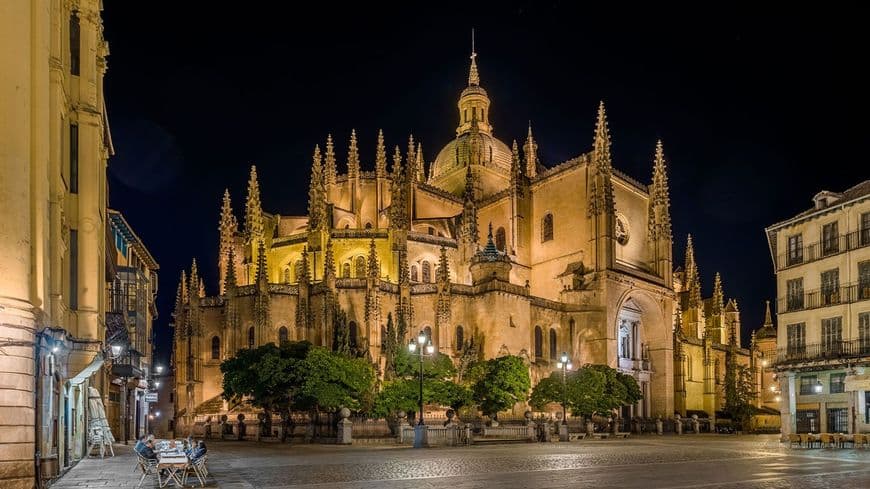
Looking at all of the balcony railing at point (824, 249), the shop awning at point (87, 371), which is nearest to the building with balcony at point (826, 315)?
the balcony railing at point (824, 249)

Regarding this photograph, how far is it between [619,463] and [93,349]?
46.8ft

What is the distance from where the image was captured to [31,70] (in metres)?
14.8

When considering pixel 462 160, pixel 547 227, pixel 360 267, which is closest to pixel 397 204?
pixel 360 267

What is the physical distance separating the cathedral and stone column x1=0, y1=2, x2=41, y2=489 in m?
37.2

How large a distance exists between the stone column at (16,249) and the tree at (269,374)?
2771cm

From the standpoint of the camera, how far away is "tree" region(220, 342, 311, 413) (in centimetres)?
4159

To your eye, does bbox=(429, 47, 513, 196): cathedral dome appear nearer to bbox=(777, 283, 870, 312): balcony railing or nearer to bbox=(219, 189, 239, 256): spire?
bbox=(219, 189, 239, 256): spire

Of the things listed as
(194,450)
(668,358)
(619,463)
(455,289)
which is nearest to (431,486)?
(194,450)

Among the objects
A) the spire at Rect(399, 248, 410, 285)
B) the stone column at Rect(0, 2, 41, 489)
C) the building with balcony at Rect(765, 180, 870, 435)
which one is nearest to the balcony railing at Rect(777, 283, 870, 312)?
the building with balcony at Rect(765, 180, 870, 435)

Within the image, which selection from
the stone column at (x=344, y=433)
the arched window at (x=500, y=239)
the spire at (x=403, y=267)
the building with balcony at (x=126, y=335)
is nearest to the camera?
the building with balcony at (x=126, y=335)

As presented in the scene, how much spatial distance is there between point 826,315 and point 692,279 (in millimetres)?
43053

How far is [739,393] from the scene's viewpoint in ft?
240

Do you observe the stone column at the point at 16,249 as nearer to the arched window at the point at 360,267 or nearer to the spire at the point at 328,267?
the spire at the point at 328,267

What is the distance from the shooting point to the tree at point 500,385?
46.0m
